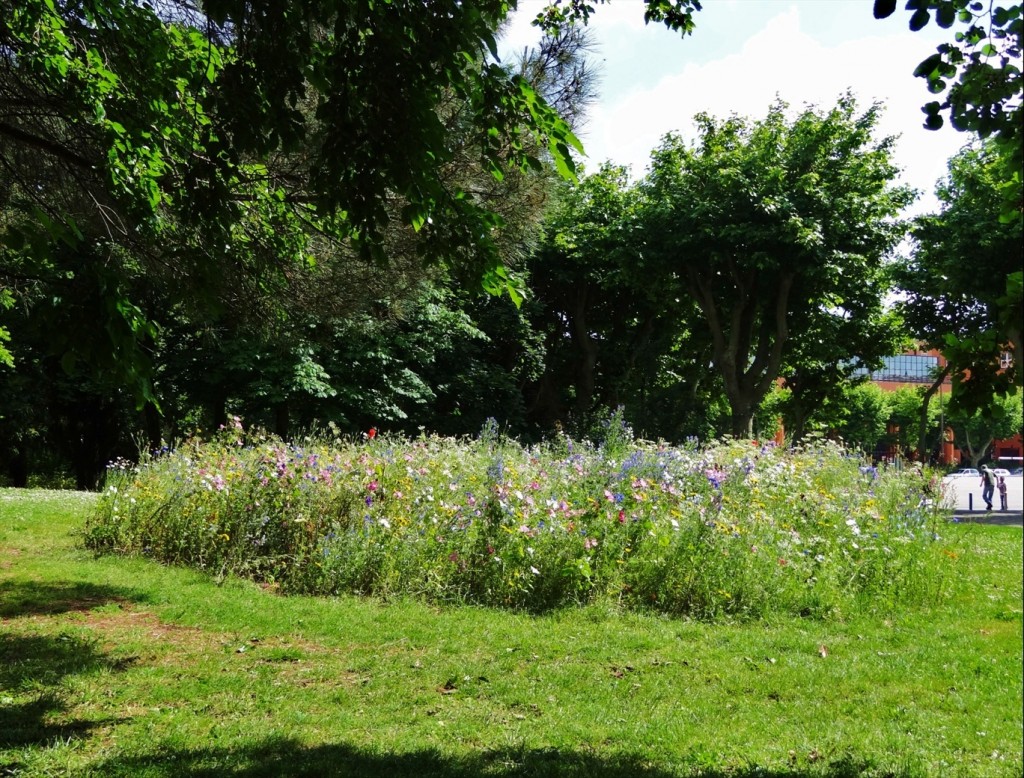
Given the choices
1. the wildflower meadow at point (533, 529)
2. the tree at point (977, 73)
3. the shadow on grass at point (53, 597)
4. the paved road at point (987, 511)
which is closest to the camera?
the tree at point (977, 73)

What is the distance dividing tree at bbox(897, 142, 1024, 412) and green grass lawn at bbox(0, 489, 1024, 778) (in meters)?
1.89

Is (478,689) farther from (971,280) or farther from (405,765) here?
(971,280)

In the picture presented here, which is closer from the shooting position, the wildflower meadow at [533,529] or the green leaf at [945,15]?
the green leaf at [945,15]

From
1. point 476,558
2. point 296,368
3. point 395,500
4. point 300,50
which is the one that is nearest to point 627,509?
point 476,558

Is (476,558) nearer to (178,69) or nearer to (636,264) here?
(178,69)

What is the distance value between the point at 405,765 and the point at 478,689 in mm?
1170

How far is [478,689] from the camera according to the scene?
495 cm

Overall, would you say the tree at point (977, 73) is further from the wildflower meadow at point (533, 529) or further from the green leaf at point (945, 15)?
the wildflower meadow at point (533, 529)

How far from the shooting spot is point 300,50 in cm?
464

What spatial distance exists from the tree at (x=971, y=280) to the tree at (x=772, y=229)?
1.50 meters

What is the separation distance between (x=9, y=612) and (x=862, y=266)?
1801 cm

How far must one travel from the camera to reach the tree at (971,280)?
3.07 m

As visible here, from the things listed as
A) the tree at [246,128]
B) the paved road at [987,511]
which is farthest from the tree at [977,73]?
the paved road at [987,511]

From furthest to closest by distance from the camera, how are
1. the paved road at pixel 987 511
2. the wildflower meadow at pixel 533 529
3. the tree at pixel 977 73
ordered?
the paved road at pixel 987 511
the wildflower meadow at pixel 533 529
the tree at pixel 977 73
